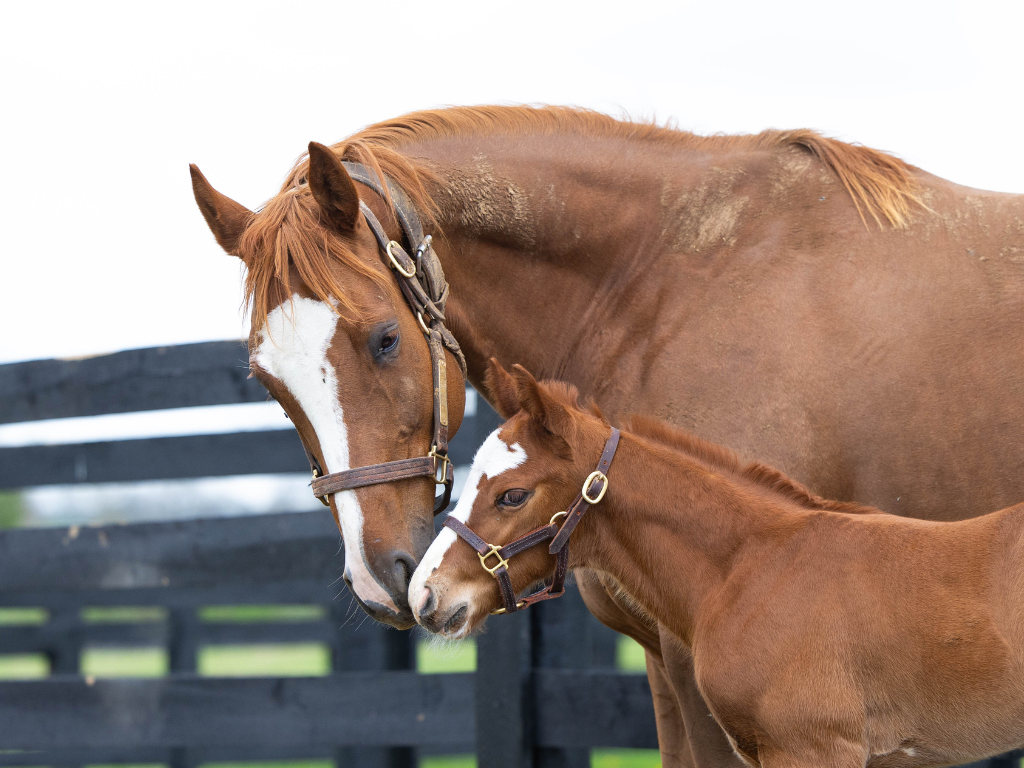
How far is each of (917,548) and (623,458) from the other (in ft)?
2.28

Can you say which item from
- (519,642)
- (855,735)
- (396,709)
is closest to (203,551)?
(396,709)

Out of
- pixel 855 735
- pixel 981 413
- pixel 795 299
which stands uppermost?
pixel 795 299

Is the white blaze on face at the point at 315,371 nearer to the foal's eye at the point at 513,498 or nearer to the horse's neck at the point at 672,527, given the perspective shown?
the foal's eye at the point at 513,498

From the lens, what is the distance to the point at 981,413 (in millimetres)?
2250

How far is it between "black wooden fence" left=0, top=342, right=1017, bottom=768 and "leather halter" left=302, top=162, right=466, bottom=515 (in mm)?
1044

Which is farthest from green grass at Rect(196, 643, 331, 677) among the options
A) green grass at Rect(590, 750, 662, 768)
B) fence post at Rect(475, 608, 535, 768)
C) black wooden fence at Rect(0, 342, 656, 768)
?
fence post at Rect(475, 608, 535, 768)

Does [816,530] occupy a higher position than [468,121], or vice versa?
[468,121]

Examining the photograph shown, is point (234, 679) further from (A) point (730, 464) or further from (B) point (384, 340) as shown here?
(A) point (730, 464)

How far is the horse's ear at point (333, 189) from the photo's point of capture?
217 cm

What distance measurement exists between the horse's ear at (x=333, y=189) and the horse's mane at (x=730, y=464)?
89 centimetres

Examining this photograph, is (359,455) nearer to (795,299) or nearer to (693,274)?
(693,274)

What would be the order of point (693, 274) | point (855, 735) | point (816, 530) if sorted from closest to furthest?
1. point (855, 735)
2. point (816, 530)
3. point (693, 274)

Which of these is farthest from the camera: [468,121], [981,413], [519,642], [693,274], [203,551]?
[203,551]

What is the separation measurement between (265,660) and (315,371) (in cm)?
1215
